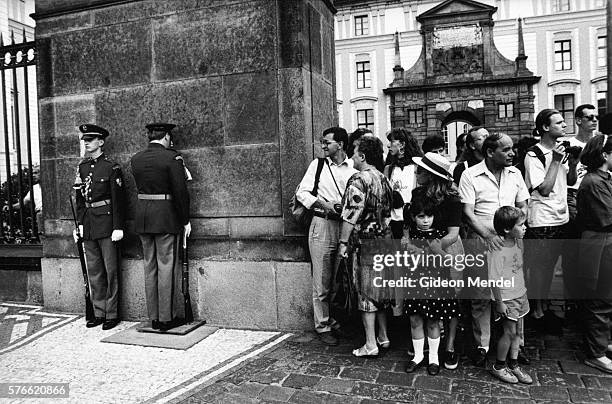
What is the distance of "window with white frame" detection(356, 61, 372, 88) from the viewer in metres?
39.0

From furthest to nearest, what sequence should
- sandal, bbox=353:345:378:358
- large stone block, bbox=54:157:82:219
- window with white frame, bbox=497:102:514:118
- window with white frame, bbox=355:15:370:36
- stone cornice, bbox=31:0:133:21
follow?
window with white frame, bbox=355:15:370:36
window with white frame, bbox=497:102:514:118
large stone block, bbox=54:157:82:219
stone cornice, bbox=31:0:133:21
sandal, bbox=353:345:378:358

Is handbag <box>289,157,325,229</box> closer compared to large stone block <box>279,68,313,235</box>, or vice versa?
handbag <box>289,157,325,229</box>

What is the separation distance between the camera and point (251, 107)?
5430 millimetres

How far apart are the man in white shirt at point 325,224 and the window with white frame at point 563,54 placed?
36599 millimetres

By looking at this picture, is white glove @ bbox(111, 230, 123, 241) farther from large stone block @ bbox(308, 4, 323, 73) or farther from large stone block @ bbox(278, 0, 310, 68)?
large stone block @ bbox(308, 4, 323, 73)

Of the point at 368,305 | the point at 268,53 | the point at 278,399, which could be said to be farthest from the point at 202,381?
the point at 268,53

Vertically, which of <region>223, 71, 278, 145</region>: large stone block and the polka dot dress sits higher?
<region>223, 71, 278, 145</region>: large stone block

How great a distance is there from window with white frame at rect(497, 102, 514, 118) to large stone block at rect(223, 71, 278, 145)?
34472 mm

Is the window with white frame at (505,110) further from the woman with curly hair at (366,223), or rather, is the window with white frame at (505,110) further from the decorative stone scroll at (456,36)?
the woman with curly hair at (366,223)

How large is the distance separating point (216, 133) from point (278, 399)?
2.96 metres

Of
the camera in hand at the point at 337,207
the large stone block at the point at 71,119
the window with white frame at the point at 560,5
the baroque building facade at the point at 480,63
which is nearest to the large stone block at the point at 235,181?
the camera in hand at the point at 337,207

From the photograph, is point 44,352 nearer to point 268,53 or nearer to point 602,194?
point 268,53

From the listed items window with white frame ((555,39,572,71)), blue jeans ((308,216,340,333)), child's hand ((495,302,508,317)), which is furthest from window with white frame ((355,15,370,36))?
child's hand ((495,302,508,317))

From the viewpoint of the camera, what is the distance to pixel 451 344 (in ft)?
14.1
